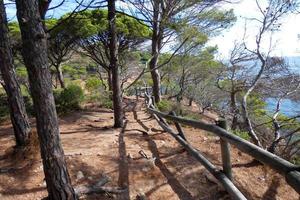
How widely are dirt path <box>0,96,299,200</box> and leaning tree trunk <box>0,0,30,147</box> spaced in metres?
0.44

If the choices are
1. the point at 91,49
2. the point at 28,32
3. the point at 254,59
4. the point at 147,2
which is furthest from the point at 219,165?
the point at 91,49

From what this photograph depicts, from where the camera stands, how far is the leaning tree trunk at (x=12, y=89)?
190 inches

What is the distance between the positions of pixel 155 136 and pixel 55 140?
10.8 ft

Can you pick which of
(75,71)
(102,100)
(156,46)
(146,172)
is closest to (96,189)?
(146,172)

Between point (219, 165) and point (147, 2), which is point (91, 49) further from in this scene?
point (219, 165)

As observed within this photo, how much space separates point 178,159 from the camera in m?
4.66

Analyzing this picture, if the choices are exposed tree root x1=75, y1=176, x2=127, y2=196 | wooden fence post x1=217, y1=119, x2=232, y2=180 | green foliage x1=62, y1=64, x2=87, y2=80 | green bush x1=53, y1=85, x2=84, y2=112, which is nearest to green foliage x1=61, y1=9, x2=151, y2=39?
green bush x1=53, y1=85, x2=84, y2=112

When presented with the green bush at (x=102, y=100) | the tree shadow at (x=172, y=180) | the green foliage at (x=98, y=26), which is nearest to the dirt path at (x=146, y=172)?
the tree shadow at (x=172, y=180)

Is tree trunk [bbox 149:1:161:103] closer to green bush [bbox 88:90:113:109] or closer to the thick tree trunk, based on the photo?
green bush [bbox 88:90:113:109]

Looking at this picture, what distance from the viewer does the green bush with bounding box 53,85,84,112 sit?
34.2 ft

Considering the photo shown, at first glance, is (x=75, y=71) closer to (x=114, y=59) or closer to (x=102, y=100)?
(x=102, y=100)

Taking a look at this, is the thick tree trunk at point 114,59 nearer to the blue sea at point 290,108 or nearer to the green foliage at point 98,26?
the green foliage at point 98,26

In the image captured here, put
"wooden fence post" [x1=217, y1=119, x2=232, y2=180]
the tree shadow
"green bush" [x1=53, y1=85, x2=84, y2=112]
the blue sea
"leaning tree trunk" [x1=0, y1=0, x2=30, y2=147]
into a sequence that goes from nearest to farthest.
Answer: "wooden fence post" [x1=217, y1=119, x2=232, y2=180] < the tree shadow < "leaning tree trunk" [x1=0, y1=0, x2=30, y2=147] < the blue sea < "green bush" [x1=53, y1=85, x2=84, y2=112]

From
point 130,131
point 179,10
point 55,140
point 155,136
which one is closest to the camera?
point 55,140
